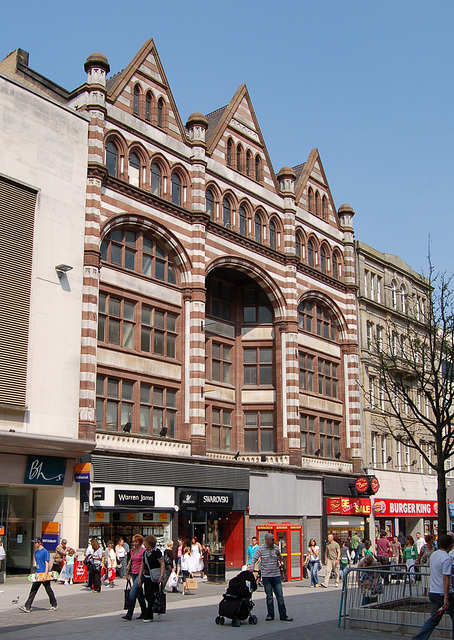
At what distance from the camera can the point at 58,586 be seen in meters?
24.8

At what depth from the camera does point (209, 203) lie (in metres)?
37.2

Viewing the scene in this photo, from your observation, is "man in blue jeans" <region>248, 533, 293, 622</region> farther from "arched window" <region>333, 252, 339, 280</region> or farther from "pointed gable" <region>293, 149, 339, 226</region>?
"arched window" <region>333, 252, 339, 280</region>

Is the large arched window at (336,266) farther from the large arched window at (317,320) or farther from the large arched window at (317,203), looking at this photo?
the large arched window at (317,203)

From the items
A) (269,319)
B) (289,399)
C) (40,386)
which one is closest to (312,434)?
(289,399)

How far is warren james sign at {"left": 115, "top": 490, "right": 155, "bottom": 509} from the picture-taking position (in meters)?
28.8

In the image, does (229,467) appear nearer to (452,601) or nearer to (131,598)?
(131,598)

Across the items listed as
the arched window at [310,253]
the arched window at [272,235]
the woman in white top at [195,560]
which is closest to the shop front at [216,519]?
the woman in white top at [195,560]

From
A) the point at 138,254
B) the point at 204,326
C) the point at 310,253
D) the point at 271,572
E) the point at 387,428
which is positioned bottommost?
the point at 271,572

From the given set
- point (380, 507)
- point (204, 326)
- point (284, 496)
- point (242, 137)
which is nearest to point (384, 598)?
point (204, 326)

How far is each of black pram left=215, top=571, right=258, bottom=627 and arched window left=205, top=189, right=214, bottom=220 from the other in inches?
927

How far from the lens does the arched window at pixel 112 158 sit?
3231 cm

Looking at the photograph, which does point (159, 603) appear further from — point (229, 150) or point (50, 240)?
point (229, 150)

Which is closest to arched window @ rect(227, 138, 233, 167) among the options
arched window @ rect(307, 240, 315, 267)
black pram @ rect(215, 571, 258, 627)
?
arched window @ rect(307, 240, 315, 267)

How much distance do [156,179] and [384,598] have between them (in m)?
23.9
